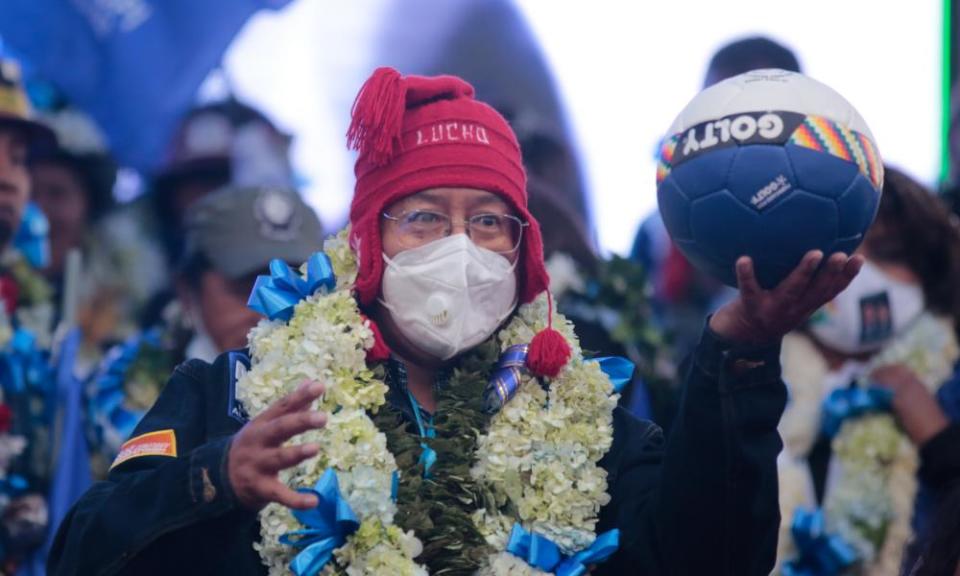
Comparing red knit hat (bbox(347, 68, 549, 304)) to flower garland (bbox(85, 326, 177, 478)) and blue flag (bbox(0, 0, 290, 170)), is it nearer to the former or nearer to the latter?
flower garland (bbox(85, 326, 177, 478))

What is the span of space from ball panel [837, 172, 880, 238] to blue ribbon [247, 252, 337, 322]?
1.40 metres

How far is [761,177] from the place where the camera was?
3801 millimetres

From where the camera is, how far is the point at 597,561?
4180 millimetres

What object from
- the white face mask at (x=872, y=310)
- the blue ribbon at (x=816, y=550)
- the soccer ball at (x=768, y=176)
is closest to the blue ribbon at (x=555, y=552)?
the soccer ball at (x=768, y=176)

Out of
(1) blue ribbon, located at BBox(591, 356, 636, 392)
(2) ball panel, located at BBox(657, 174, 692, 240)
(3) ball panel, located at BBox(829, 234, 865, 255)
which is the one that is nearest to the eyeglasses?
(1) blue ribbon, located at BBox(591, 356, 636, 392)

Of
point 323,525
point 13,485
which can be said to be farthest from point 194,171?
point 323,525

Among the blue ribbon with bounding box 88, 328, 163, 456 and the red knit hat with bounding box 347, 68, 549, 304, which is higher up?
Answer: the blue ribbon with bounding box 88, 328, 163, 456

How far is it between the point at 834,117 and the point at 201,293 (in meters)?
3.31

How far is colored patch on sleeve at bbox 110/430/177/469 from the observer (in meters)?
4.17

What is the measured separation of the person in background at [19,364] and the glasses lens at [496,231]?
2767 mm

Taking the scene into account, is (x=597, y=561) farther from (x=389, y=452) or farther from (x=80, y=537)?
(x=80, y=537)

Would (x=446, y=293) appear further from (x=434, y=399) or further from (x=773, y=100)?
(x=773, y=100)

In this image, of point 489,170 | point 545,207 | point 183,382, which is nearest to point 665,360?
point 545,207

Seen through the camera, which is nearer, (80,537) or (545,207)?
(80,537)
